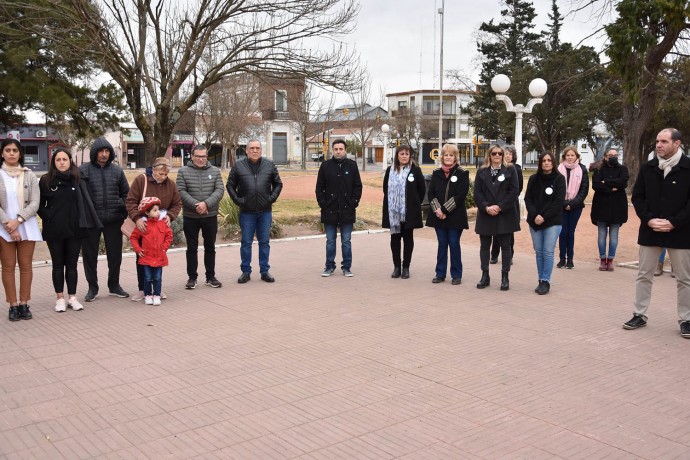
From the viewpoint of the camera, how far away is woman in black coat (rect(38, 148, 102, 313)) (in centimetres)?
735

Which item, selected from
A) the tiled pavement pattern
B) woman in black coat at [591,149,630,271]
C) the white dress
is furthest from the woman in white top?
woman in black coat at [591,149,630,271]

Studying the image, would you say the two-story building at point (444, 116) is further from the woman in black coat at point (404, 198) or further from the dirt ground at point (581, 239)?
the woman in black coat at point (404, 198)

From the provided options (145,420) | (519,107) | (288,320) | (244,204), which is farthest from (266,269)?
(519,107)

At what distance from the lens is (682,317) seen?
6504mm

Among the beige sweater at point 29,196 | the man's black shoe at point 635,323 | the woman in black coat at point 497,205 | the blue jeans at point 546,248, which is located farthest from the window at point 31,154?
the man's black shoe at point 635,323

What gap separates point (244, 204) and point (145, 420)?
202 inches

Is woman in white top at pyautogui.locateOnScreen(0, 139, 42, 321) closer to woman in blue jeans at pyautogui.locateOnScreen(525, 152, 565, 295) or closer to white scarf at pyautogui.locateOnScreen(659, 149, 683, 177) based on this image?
woman in blue jeans at pyautogui.locateOnScreen(525, 152, 565, 295)

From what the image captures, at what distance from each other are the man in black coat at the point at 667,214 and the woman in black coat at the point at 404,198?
11.0ft

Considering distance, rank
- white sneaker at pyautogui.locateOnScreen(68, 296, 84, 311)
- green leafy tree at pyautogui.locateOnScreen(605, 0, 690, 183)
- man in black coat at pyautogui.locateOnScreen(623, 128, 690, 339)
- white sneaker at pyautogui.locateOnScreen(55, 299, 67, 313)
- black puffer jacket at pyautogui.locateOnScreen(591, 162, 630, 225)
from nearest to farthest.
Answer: man in black coat at pyautogui.locateOnScreen(623, 128, 690, 339) → white sneaker at pyautogui.locateOnScreen(55, 299, 67, 313) → white sneaker at pyautogui.locateOnScreen(68, 296, 84, 311) → black puffer jacket at pyautogui.locateOnScreen(591, 162, 630, 225) → green leafy tree at pyautogui.locateOnScreen(605, 0, 690, 183)

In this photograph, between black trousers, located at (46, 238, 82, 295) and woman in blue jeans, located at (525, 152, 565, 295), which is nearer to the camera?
black trousers, located at (46, 238, 82, 295)

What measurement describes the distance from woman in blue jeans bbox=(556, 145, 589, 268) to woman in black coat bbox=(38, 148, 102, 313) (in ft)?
22.6

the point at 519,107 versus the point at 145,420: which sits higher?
the point at 519,107

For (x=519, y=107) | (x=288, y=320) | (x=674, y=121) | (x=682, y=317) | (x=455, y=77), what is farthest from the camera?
(x=455, y=77)

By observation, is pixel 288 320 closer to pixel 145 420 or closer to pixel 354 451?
pixel 145 420
